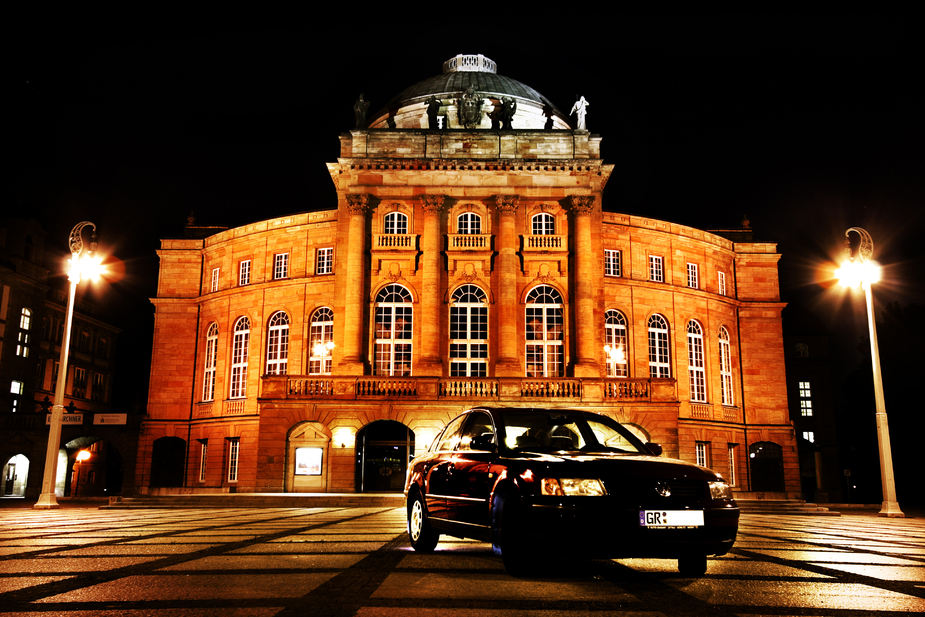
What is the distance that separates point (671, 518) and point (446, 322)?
31.1 metres

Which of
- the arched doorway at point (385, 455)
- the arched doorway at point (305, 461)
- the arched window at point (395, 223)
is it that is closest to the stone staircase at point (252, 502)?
the arched doorway at point (305, 461)

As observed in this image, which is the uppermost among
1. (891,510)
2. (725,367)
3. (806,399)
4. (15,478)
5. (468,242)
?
(468,242)

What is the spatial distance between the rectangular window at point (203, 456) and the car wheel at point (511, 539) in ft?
128

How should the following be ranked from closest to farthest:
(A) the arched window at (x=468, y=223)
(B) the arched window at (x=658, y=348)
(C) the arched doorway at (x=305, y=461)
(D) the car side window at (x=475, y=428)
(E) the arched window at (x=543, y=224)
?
(D) the car side window at (x=475, y=428) → (C) the arched doorway at (x=305, y=461) → (A) the arched window at (x=468, y=223) → (E) the arched window at (x=543, y=224) → (B) the arched window at (x=658, y=348)

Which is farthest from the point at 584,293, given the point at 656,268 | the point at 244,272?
the point at 244,272

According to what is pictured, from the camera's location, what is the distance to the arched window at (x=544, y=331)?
37.9 meters

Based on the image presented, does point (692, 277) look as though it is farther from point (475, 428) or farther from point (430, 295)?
point (475, 428)

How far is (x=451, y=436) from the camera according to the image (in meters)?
9.70

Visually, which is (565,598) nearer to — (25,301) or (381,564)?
(381,564)

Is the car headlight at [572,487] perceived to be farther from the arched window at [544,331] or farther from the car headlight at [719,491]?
the arched window at [544,331]

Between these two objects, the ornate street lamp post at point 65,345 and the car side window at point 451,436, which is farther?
the ornate street lamp post at point 65,345

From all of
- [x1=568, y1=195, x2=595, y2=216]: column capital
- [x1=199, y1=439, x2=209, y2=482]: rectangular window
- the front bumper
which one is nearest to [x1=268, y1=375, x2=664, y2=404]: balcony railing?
[x1=568, y1=195, x2=595, y2=216]: column capital

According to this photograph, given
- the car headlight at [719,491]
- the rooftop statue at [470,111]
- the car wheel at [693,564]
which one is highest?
the rooftop statue at [470,111]

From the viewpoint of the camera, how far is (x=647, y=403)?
1344 inches
